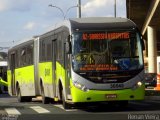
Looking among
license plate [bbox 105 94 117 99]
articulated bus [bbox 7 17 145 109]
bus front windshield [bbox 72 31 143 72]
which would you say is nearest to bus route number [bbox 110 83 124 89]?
articulated bus [bbox 7 17 145 109]

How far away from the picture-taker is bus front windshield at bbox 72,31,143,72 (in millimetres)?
19609

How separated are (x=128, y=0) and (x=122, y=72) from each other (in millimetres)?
37836

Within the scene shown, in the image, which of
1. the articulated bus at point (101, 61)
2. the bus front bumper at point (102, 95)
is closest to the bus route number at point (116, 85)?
the articulated bus at point (101, 61)

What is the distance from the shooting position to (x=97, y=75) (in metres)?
19.6

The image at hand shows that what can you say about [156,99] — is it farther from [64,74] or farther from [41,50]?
[64,74]

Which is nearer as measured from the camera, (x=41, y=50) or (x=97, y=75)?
(x=97, y=75)

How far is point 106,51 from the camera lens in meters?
19.7

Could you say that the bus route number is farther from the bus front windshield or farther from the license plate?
the bus front windshield

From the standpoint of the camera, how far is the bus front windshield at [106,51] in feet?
64.3

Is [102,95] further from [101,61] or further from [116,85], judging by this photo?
[101,61]

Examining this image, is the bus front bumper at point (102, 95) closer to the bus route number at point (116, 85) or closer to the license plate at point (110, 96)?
the license plate at point (110, 96)

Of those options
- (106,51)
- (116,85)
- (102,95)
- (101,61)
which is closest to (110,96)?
(102,95)

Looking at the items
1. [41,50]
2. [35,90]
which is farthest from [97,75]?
[35,90]

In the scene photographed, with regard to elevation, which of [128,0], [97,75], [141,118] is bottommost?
[141,118]
